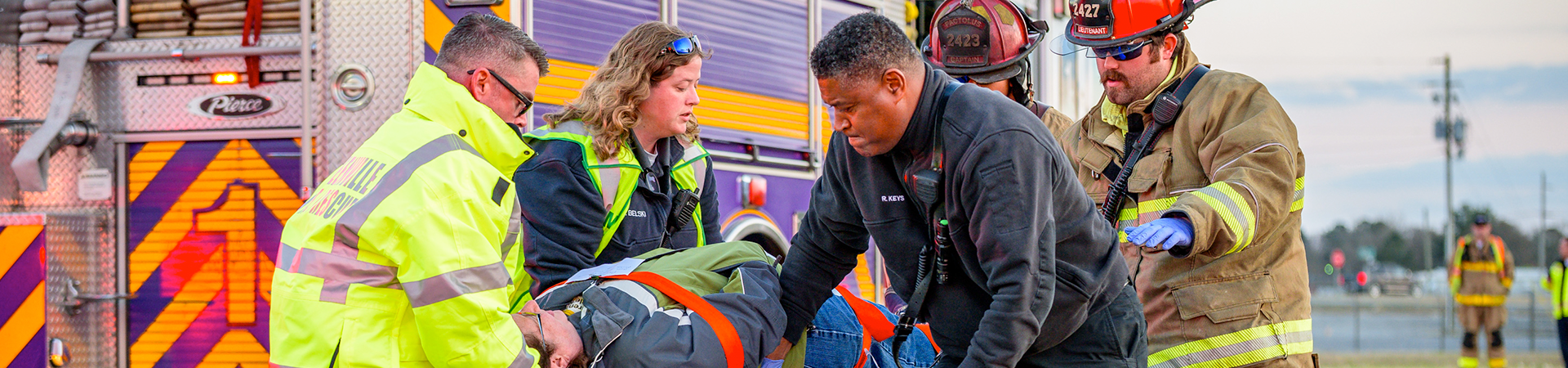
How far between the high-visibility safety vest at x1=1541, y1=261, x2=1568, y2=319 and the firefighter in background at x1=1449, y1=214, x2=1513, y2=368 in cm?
48

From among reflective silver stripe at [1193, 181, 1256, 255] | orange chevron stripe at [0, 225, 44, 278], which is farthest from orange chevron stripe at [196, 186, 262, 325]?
reflective silver stripe at [1193, 181, 1256, 255]

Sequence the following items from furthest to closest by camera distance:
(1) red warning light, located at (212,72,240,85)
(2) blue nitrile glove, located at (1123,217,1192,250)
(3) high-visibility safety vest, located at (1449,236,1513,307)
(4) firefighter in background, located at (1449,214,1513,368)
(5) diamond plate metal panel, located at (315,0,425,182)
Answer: (3) high-visibility safety vest, located at (1449,236,1513,307)
(4) firefighter in background, located at (1449,214,1513,368)
(1) red warning light, located at (212,72,240,85)
(5) diamond plate metal panel, located at (315,0,425,182)
(2) blue nitrile glove, located at (1123,217,1192,250)

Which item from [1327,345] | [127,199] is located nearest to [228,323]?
[127,199]

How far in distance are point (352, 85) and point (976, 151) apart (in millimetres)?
3106

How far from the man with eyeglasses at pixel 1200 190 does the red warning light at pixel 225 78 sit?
3.43 meters

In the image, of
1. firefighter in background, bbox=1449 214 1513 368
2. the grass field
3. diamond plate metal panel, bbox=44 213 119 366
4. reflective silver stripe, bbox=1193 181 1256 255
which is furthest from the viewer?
firefighter in background, bbox=1449 214 1513 368

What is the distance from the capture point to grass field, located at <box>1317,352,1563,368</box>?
12727 mm

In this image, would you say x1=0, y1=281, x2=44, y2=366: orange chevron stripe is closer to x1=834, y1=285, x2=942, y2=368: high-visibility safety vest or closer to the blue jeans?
the blue jeans

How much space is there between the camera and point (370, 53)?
4.66 meters

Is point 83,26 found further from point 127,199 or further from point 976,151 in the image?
point 976,151

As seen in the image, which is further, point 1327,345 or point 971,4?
point 1327,345

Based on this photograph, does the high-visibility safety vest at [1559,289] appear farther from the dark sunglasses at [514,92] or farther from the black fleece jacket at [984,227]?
the dark sunglasses at [514,92]

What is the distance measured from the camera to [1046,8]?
7078 mm

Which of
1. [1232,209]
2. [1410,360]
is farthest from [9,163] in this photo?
[1410,360]
